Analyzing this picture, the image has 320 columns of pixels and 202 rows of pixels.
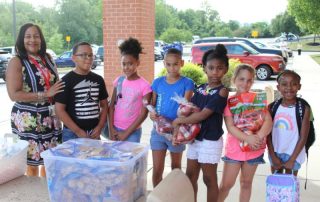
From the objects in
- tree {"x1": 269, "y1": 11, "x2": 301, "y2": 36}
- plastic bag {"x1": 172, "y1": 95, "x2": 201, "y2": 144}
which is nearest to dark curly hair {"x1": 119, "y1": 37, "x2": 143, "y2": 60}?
plastic bag {"x1": 172, "y1": 95, "x2": 201, "y2": 144}

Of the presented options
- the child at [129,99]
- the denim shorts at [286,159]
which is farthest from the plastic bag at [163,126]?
the denim shorts at [286,159]

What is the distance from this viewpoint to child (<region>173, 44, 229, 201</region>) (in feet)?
10.0

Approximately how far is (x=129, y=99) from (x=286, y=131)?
4.43 ft

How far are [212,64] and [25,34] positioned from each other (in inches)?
65.5

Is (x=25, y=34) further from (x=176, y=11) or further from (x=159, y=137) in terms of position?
(x=176, y=11)

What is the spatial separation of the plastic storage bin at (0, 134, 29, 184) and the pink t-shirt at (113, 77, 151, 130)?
2.81 ft

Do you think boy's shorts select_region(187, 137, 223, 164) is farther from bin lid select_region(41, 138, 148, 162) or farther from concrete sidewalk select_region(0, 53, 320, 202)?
concrete sidewalk select_region(0, 53, 320, 202)

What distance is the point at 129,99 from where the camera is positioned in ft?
11.3

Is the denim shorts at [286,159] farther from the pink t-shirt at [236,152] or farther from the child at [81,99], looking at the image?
the child at [81,99]

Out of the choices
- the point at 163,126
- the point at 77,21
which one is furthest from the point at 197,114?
the point at 77,21

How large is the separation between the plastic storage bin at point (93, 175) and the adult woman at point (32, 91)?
38.9 inches

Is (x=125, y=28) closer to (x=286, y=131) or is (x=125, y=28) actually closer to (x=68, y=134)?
(x=68, y=134)

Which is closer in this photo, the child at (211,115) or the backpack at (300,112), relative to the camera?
the child at (211,115)

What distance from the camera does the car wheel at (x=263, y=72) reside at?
58.2ft
